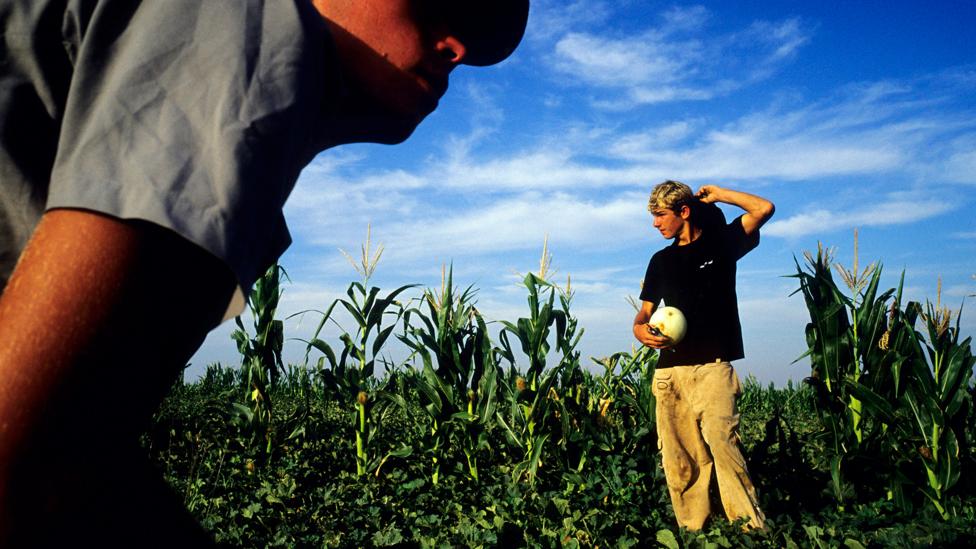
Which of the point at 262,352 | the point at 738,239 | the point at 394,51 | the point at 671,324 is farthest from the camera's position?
the point at 262,352

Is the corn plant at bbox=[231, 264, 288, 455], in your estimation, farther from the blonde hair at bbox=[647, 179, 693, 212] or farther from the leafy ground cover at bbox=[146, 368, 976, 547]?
the blonde hair at bbox=[647, 179, 693, 212]

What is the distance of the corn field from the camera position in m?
4.55

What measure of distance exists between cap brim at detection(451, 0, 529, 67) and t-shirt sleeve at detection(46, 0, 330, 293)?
292 millimetres

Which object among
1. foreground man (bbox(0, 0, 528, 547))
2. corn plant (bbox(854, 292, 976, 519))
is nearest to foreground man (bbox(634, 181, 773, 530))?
corn plant (bbox(854, 292, 976, 519))

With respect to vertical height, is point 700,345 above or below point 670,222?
below

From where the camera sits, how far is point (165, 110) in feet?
1.37

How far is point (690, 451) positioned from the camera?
498 cm

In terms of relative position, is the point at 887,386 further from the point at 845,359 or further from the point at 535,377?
the point at 535,377

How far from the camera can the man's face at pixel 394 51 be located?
60 centimetres

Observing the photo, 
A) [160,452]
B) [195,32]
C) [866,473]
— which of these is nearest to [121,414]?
[195,32]

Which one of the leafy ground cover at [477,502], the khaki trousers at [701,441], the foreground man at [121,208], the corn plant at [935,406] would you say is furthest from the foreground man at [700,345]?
the foreground man at [121,208]

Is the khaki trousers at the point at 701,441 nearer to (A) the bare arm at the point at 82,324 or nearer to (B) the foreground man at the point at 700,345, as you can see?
(B) the foreground man at the point at 700,345

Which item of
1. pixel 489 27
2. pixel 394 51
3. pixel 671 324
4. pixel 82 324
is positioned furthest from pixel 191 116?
pixel 671 324

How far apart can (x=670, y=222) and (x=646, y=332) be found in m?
0.87
